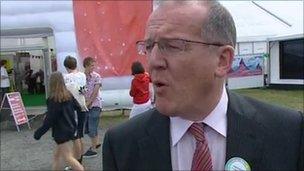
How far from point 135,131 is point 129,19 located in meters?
9.89

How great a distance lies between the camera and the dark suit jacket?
169 centimetres

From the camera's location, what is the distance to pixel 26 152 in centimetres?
902

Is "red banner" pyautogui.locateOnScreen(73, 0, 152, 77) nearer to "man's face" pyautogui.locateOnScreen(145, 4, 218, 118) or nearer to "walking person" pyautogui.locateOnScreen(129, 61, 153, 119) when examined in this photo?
"walking person" pyautogui.locateOnScreen(129, 61, 153, 119)

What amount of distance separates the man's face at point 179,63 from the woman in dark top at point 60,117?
477cm

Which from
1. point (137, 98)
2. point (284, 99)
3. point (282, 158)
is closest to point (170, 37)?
point (282, 158)

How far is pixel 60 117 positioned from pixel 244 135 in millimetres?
4815

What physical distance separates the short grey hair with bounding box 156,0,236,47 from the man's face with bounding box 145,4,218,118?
21mm

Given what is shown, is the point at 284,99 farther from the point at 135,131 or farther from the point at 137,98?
the point at 135,131

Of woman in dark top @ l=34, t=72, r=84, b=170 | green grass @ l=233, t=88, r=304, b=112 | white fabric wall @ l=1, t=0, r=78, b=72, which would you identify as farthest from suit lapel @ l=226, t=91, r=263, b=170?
green grass @ l=233, t=88, r=304, b=112

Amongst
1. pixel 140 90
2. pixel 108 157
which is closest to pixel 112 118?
pixel 140 90

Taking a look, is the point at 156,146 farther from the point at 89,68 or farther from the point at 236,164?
the point at 89,68

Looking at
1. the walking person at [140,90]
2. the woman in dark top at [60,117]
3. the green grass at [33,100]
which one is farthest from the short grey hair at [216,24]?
the green grass at [33,100]

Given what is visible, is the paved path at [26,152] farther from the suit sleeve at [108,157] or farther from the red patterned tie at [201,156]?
the red patterned tie at [201,156]

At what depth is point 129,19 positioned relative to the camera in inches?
454
